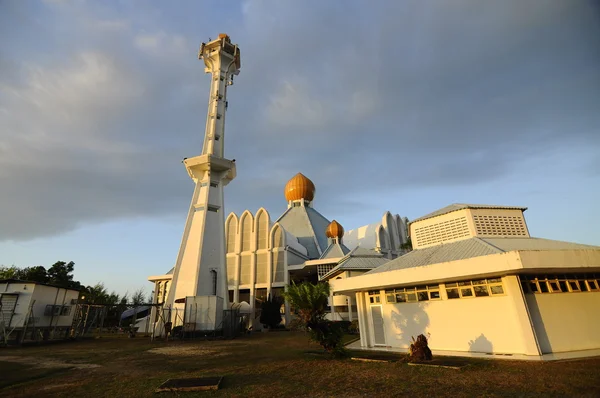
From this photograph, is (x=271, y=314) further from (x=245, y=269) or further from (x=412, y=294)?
(x=412, y=294)

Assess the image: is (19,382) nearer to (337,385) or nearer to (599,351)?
(337,385)

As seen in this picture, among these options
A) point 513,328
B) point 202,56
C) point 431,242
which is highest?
point 202,56

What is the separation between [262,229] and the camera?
4228 centimetres

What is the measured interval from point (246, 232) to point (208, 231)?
1300 cm

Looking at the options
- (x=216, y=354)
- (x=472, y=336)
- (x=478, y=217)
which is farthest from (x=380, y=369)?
(x=478, y=217)

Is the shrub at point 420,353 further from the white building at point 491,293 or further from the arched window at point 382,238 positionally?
the arched window at point 382,238

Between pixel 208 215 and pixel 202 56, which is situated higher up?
pixel 202 56

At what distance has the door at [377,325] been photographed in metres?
15.5

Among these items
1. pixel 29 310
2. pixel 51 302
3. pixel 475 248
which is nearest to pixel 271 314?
pixel 51 302

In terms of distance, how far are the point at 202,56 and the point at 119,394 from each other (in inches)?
1640

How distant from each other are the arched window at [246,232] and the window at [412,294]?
1148 inches

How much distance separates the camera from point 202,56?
132 ft

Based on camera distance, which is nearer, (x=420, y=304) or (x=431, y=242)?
(x=420, y=304)

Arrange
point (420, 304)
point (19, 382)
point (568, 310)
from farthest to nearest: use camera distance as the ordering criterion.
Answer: point (420, 304)
point (568, 310)
point (19, 382)
